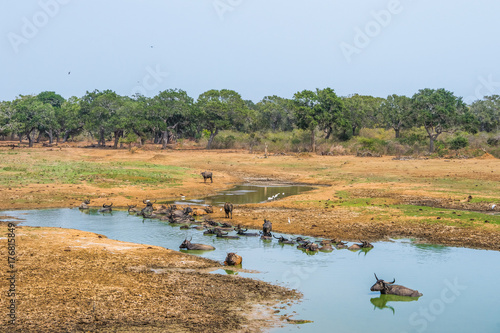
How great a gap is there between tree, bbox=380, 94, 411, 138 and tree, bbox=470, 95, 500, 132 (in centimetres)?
1179

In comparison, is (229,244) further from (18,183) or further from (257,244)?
(18,183)

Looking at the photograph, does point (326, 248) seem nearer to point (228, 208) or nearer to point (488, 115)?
point (228, 208)

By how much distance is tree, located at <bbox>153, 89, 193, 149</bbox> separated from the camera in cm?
7238

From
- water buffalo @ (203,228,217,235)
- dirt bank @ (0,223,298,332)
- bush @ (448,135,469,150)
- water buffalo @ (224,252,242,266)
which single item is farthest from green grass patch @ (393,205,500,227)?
bush @ (448,135,469,150)

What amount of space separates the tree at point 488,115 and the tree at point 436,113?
12480mm

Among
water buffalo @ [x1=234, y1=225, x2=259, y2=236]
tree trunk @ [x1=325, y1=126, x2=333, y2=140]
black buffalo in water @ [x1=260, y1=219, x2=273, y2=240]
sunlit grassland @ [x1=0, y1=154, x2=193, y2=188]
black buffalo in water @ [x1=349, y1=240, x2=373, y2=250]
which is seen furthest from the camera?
tree trunk @ [x1=325, y1=126, x2=333, y2=140]

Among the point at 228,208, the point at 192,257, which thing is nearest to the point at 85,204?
the point at 228,208

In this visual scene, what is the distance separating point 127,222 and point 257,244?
698cm

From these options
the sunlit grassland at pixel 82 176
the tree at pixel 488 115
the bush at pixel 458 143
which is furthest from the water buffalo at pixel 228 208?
the tree at pixel 488 115

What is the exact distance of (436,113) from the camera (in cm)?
5753

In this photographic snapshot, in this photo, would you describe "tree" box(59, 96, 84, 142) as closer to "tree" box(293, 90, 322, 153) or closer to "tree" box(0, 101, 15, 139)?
"tree" box(0, 101, 15, 139)

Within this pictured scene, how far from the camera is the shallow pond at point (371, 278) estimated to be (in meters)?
11.1

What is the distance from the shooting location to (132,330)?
9258 millimetres

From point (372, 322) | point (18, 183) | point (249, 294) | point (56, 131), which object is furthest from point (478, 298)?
point (56, 131)
